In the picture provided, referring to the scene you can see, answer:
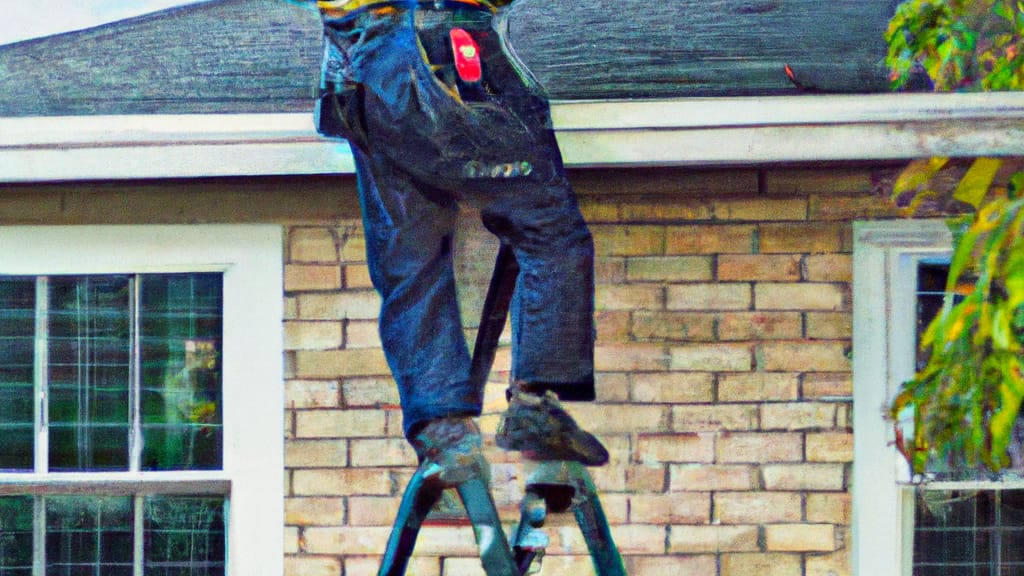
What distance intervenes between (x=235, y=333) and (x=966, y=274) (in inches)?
82.2

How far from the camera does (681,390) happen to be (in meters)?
3.46

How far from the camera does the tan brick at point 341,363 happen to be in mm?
3479

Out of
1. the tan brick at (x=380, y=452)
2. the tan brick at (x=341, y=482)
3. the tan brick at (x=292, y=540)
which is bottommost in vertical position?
the tan brick at (x=292, y=540)

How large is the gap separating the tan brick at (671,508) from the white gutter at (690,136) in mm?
936

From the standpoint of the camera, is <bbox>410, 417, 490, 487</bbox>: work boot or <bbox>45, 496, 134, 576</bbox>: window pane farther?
<bbox>45, 496, 134, 576</bbox>: window pane

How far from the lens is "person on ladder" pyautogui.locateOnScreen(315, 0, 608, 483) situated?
3.32 m

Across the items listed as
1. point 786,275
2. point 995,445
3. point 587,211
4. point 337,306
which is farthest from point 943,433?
point 337,306

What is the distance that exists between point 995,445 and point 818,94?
1.11 metres

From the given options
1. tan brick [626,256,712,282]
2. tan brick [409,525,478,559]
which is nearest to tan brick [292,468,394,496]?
tan brick [409,525,478,559]

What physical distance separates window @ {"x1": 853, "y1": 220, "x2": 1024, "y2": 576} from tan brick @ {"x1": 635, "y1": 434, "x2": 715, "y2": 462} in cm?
43

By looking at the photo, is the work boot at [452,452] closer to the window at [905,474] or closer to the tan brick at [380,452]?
the tan brick at [380,452]

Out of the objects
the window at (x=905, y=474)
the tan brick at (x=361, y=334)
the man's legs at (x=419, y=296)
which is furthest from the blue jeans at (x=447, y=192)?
the window at (x=905, y=474)

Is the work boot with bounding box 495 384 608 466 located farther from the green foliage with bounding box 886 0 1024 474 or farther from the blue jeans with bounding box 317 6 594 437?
the green foliage with bounding box 886 0 1024 474

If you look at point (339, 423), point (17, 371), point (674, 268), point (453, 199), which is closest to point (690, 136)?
point (674, 268)
